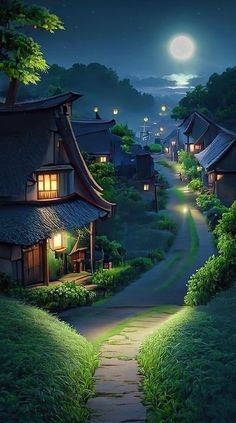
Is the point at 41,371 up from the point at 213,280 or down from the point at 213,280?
down

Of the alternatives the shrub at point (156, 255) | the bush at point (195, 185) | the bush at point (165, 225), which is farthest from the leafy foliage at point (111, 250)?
the bush at point (195, 185)

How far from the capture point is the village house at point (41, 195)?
1035 inches

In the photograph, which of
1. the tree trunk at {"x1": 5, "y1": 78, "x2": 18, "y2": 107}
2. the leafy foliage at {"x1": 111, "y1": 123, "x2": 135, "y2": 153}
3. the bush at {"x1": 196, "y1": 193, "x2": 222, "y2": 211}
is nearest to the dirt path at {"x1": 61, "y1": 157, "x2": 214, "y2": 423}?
the bush at {"x1": 196, "y1": 193, "x2": 222, "y2": 211}

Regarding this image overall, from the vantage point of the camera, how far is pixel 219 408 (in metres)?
10.8

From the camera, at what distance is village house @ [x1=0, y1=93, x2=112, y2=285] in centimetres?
2630

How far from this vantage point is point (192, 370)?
12.7 metres

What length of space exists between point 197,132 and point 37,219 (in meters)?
46.5

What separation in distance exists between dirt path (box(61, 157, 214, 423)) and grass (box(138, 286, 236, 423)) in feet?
1.63

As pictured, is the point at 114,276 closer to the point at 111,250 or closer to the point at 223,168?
the point at 111,250

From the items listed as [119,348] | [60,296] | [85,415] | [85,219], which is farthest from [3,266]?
[85,415]

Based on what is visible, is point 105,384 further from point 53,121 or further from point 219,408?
point 53,121

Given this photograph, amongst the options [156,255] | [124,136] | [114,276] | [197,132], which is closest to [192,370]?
[114,276]

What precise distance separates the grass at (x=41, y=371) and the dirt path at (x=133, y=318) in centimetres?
48

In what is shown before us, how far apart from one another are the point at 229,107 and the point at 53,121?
5209 cm
